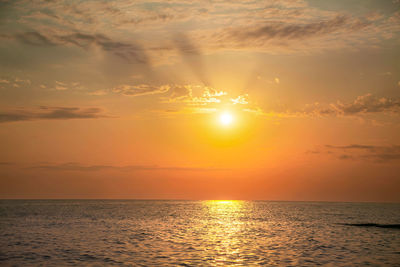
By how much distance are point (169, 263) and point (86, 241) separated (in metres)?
20.6

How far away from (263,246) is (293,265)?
12.2 metres

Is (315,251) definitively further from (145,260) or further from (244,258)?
(145,260)

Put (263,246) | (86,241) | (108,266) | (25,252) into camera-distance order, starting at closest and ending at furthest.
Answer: (108,266), (25,252), (263,246), (86,241)

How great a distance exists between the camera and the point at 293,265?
Answer: 109 feet

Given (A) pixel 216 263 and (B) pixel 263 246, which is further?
(B) pixel 263 246

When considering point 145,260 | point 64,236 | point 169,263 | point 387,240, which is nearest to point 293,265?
point 169,263

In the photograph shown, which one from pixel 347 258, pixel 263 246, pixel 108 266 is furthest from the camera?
pixel 263 246

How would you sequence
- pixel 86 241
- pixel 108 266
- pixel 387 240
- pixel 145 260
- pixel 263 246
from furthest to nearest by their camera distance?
pixel 387 240 → pixel 86 241 → pixel 263 246 → pixel 145 260 → pixel 108 266

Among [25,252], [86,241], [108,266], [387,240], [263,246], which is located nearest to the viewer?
[108,266]

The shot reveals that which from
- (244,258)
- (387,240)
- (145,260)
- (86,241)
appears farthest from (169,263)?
(387,240)

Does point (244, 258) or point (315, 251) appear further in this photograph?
point (315, 251)

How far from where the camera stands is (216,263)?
3334cm

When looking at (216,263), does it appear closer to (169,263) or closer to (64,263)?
(169,263)

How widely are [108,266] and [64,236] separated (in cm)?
2630
